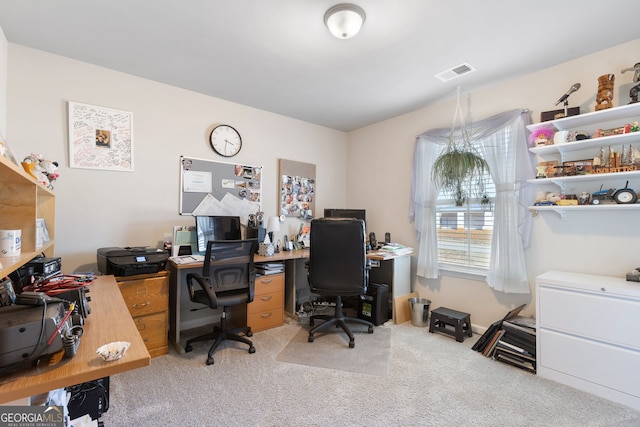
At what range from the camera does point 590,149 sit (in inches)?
93.7

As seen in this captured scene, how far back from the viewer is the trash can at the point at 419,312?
3.19m

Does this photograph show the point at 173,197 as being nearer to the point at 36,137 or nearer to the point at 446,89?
the point at 36,137

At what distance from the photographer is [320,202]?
13.9 ft

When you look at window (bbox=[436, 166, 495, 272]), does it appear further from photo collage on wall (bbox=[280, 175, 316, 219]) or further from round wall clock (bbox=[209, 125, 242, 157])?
round wall clock (bbox=[209, 125, 242, 157])

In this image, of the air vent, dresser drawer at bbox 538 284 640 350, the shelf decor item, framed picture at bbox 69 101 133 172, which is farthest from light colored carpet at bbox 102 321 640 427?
the air vent

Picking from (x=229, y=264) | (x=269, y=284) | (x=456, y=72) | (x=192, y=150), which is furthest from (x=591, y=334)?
(x=192, y=150)

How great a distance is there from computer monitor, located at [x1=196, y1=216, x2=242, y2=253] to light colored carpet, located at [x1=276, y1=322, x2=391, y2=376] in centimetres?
125

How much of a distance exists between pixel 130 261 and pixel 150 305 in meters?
0.41

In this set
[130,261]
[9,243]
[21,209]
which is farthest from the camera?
[130,261]

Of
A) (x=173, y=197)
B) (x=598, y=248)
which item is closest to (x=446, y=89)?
(x=598, y=248)

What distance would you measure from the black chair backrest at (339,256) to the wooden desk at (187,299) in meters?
0.47

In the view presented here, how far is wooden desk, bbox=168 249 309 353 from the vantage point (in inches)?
103

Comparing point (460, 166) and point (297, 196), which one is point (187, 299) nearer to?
point (297, 196)
